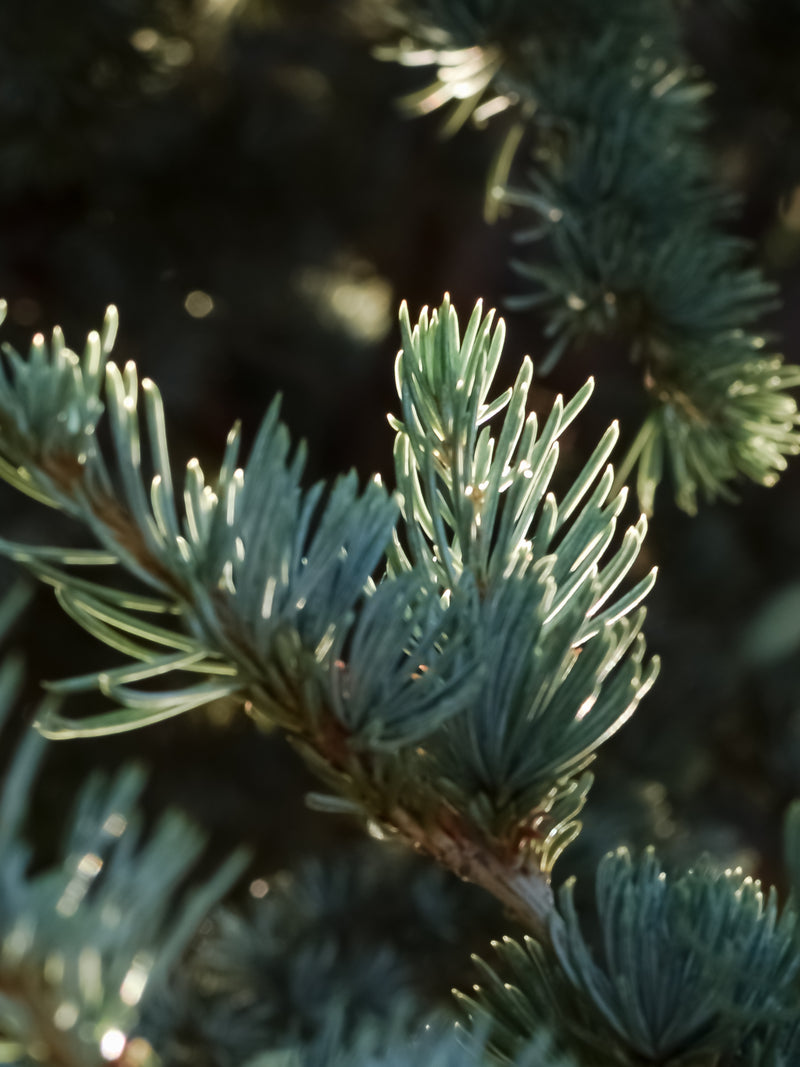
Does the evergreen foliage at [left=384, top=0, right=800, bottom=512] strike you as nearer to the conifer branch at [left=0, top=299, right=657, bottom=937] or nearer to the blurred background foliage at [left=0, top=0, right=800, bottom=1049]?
the conifer branch at [left=0, top=299, right=657, bottom=937]

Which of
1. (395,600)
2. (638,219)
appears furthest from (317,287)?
(395,600)

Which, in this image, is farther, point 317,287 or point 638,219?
point 317,287

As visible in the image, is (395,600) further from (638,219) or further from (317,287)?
Answer: (317,287)

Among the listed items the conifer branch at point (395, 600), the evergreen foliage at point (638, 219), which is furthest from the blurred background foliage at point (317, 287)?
the conifer branch at point (395, 600)

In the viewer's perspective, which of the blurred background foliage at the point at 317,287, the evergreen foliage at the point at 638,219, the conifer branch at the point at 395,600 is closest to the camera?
the conifer branch at the point at 395,600

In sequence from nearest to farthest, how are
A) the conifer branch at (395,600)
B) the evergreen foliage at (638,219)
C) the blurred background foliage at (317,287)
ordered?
the conifer branch at (395,600)
the evergreen foliage at (638,219)
the blurred background foliage at (317,287)

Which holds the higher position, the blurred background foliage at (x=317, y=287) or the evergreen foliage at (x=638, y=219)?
the evergreen foliage at (x=638, y=219)

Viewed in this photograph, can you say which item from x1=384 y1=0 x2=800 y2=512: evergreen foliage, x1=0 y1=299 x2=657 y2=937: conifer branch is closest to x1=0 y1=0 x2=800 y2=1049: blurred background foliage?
x1=384 y1=0 x2=800 y2=512: evergreen foliage

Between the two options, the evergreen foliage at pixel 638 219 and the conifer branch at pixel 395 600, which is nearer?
the conifer branch at pixel 395 600

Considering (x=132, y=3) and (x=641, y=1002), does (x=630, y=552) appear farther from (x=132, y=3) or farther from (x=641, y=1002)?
(x=132, y=3)

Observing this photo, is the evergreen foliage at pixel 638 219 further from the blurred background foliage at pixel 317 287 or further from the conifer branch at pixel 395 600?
the blurred background foliage at pixel 317 287
